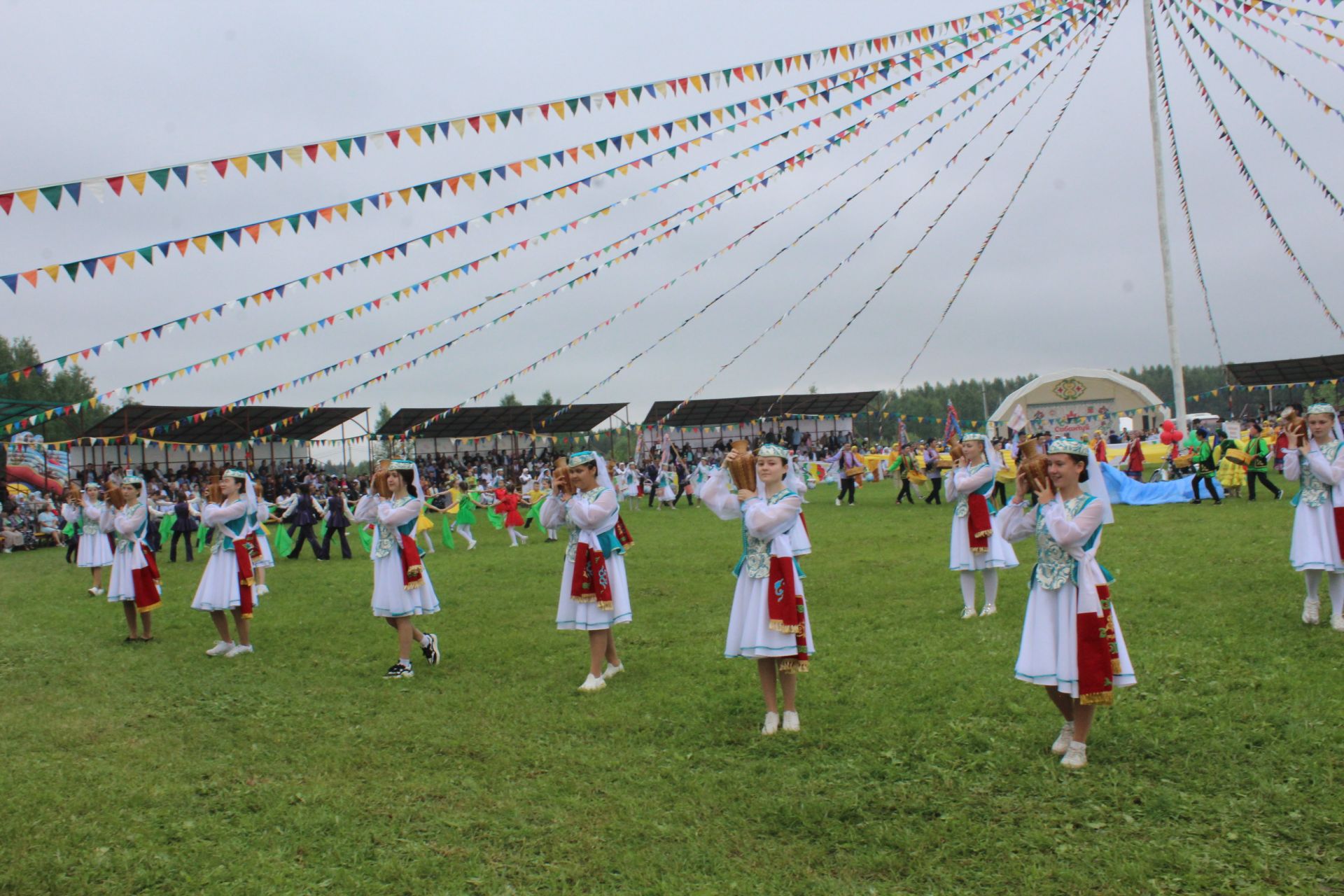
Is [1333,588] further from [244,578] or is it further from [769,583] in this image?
[244,578]

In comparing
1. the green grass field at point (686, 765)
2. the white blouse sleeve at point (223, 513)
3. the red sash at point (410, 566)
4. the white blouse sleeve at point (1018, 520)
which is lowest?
the green grass field at point (686, 765)

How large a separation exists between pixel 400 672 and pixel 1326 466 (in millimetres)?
9129

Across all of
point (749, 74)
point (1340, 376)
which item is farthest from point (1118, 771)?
point (1340, 376)

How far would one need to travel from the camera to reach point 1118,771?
5598 millimetres

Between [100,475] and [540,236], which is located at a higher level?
[540,236]

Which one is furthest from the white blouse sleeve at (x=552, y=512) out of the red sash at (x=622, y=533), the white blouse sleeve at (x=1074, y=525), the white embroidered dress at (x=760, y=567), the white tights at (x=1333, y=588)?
the white tights at (x=1333, y=588)

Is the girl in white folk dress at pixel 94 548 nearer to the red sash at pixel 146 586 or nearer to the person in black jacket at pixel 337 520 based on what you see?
the person in black jacket at pixel 337 520

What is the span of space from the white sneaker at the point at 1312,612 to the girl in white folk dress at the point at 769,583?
5553mm

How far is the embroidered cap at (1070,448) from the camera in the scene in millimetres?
5781

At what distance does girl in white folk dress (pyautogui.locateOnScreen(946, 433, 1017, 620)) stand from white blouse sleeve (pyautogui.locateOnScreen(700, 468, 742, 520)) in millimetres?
4213

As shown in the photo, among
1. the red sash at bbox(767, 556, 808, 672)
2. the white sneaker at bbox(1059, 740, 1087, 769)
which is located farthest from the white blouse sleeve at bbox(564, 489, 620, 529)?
the white sneaker at bbox(1059, 740, 1087, 769)

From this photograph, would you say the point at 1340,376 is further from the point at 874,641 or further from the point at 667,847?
the point at 667,847

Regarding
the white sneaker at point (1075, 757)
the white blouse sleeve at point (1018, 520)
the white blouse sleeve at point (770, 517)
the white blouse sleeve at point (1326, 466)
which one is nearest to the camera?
the white sneaker at point (1075, 757)

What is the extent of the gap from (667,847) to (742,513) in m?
2.49
